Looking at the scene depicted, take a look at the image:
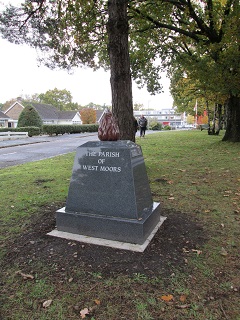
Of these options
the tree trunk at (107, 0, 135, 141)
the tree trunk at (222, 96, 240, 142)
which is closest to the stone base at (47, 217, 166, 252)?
the tree trunk at (107, 0, 135, 141)

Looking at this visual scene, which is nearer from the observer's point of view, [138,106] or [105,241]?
[105,241]

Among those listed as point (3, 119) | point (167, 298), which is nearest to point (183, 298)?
point (167, 298)

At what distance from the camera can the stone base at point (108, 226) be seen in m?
3.33

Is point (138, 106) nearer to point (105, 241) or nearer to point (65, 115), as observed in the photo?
point (65, 115)

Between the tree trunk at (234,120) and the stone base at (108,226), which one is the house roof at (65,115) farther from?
the stone base at (108,226)

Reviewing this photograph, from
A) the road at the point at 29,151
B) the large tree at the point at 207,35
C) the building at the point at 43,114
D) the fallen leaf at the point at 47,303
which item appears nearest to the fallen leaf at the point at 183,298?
the fallen leaf at the point at 47,303

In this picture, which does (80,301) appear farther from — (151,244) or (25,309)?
(151,244)

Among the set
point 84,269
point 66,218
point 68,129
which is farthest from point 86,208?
point 68,129

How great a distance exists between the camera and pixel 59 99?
278ft

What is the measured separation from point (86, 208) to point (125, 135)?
10.7ft

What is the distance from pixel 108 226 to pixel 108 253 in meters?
0.40

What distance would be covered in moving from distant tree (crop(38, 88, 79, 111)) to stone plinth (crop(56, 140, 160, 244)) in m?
82.8

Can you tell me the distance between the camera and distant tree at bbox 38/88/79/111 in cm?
8157

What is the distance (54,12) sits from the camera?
315 inches
